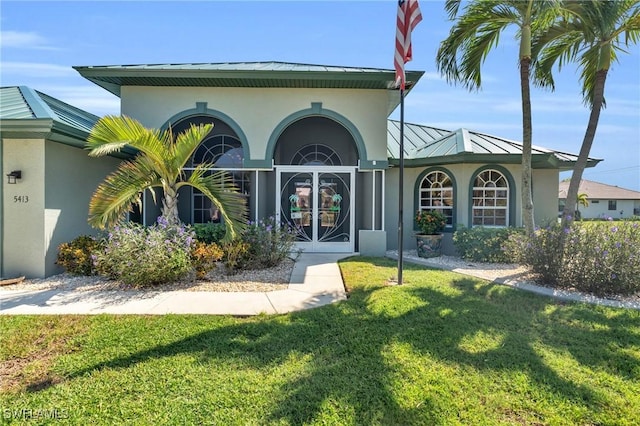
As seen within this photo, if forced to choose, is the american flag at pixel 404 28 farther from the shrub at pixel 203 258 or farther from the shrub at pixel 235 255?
the shrub at pixel 203 258

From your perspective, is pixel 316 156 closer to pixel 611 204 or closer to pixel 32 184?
pixel 32 184

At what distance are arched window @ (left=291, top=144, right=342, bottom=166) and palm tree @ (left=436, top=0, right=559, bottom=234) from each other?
198 inches

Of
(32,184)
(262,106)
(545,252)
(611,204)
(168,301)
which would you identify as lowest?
(168,301)

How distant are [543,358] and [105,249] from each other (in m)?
8.06

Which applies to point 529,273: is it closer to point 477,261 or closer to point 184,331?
point 477,261

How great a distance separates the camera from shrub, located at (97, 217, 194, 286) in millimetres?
6891

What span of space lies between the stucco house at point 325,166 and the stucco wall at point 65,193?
0.17 meters

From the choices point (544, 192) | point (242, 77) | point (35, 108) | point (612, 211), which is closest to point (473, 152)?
point (544, 192)

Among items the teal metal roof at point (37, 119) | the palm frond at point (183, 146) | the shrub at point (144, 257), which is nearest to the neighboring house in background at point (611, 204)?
the palm frond at point (183, 146)

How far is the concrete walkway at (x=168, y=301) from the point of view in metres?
5.69

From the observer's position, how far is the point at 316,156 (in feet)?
44.5

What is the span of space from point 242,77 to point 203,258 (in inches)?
224

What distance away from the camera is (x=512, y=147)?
474 inches

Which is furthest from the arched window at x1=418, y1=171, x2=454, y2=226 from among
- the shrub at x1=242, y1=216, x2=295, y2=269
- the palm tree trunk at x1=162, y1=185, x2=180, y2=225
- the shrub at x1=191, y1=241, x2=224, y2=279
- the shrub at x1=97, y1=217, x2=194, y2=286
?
the shrub at x1=97, y1=217, x2=194, y2=286
